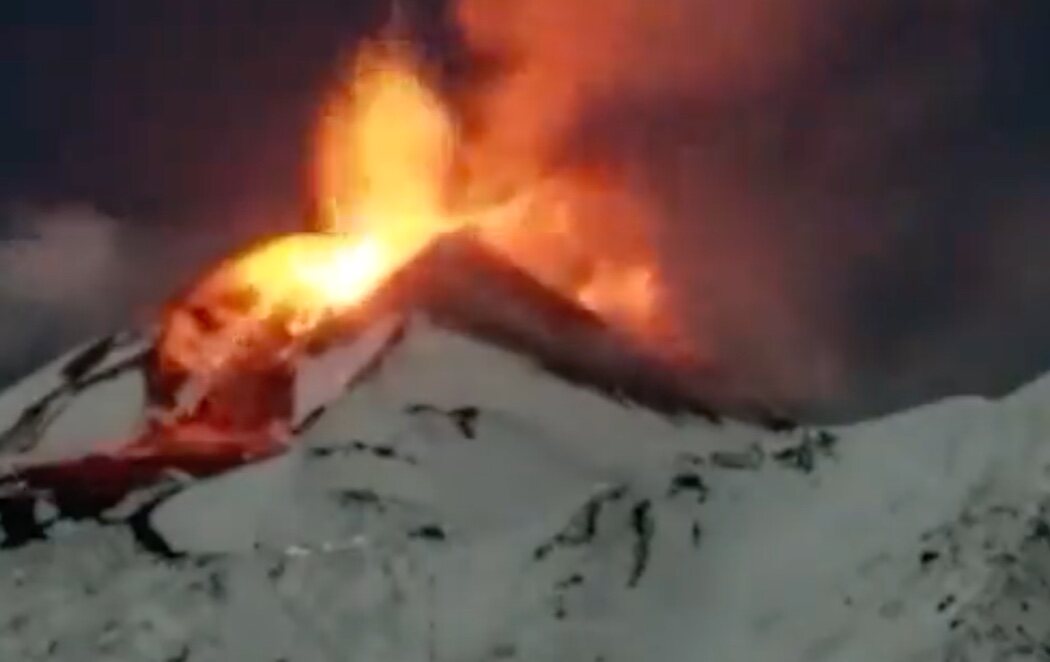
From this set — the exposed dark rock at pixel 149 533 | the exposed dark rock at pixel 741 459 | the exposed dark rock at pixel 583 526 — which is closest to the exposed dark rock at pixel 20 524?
the exposed dark rock at pixel 149 533

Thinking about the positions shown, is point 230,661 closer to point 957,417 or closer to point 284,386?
point 284,386

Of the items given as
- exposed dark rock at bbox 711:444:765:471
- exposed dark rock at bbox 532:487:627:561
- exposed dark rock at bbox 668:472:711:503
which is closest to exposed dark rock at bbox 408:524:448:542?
exposed dark rock at bbox 532:487:627:561

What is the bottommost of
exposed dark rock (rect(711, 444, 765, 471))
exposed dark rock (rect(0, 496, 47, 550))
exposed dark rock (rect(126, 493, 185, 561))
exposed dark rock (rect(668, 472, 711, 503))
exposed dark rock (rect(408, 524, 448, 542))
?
exposed dark rock (rect(0, 496, 47, 550))

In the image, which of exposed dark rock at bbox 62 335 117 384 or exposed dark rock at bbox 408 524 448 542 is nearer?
exposed dark rock at bbox 408 524 448 542

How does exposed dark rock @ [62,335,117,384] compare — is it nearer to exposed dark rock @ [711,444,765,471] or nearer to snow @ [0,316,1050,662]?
snow @ [0,316,1050,662]

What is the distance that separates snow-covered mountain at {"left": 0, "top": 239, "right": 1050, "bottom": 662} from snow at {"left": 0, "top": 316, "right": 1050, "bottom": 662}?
12 centimetres

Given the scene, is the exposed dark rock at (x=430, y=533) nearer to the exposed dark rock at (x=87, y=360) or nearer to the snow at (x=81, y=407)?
the snow at (x=81, y=407)

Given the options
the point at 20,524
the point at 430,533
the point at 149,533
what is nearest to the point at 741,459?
the point at 430,533

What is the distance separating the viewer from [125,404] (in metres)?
99.9

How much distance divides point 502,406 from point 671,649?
19.9m

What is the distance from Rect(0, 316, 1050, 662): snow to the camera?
80.1 m

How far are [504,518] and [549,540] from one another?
3077 millimetres

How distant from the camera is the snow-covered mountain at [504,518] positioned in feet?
265

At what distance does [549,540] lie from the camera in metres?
94.2
